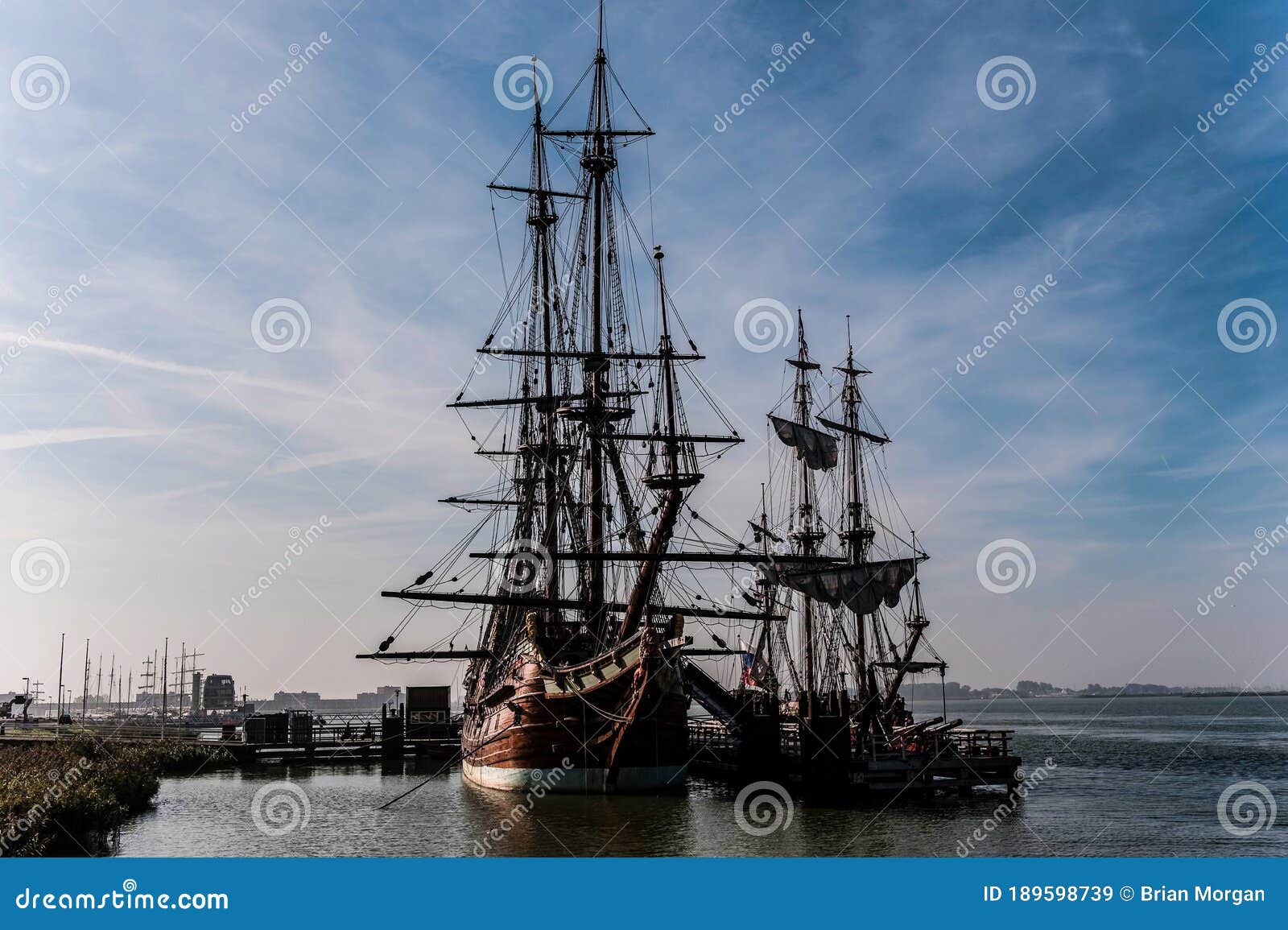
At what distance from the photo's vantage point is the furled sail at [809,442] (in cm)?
5669

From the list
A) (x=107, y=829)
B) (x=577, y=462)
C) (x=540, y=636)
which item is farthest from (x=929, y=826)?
(x=577, y=462)

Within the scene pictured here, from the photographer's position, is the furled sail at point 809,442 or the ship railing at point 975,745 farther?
the furled sail at point 809,442

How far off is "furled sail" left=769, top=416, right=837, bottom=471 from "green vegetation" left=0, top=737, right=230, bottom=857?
33671 mm

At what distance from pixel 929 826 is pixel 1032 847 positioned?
3733mm

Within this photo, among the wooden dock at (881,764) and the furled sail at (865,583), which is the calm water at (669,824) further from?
the furled sail at (865,583)

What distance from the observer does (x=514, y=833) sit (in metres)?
30.6

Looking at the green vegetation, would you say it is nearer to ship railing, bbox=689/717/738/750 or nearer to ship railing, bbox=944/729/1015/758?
ship railing, bbox=689/717/738/750

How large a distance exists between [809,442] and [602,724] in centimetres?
2332

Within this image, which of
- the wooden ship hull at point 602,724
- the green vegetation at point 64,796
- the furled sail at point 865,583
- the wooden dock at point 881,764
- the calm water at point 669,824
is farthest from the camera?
the furled sail at point 865,583

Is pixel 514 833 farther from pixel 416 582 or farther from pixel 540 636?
pixel 416 582

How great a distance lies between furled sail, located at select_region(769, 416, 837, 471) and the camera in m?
56.7

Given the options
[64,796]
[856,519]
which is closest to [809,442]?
[856,519]

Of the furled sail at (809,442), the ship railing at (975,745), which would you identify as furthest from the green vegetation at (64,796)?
the furled sail at (809,442)

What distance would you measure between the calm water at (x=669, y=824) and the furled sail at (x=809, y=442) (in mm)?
18181
